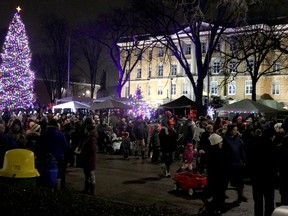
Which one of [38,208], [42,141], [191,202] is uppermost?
[42,141]

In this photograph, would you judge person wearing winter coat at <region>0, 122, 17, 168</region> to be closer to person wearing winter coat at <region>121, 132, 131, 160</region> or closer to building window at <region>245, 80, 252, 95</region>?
person wearing winter coat at <region>121, 132, 131, 160</region>

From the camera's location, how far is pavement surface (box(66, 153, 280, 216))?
9422 millimetres

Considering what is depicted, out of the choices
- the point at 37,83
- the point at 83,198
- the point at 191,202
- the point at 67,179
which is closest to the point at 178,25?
the point at 67,179

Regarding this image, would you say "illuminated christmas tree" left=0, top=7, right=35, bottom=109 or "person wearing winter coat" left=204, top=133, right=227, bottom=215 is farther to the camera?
"illuminated christmas tree" left=0, top=7, right=35, bottom=109

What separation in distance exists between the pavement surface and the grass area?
224 centimetres

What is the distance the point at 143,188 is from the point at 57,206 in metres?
6.32

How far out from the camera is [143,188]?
11.3 m

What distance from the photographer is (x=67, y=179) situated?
1252cm

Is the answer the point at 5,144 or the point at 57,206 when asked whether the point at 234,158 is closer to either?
the point at 5,144

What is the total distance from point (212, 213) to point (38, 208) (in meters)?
3.76

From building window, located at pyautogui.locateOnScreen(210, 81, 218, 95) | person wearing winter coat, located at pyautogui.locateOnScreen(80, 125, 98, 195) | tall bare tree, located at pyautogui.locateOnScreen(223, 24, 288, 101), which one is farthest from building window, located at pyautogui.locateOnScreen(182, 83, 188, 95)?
person wearing winter coat, located at pyautogui.locateOnScreen(80, 125, 98, 195)

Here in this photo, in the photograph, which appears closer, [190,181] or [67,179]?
[190,181]

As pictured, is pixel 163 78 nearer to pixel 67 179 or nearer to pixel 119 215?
pixel 67 179

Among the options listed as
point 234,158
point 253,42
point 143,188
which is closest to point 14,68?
point 253,42
